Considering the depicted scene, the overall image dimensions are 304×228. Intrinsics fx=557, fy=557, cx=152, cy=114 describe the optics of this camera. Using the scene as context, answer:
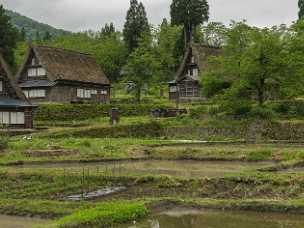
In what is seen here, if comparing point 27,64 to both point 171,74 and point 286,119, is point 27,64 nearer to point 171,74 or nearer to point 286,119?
point 171,74

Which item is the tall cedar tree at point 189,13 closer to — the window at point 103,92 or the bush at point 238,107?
the window at point 103,92

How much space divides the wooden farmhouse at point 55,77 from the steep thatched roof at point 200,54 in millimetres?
10514

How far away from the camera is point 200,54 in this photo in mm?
63562

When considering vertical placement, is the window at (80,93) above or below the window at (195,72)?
below

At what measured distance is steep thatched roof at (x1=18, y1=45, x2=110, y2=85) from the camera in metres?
60.7

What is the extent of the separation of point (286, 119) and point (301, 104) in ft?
10.9

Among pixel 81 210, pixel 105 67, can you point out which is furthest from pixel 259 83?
pixel 105 67

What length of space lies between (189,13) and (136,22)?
7.75 m

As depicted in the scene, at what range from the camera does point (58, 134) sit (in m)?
39.0

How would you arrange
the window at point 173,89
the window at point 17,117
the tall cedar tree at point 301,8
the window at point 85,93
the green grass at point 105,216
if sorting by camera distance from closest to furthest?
the green grass at point 105,216 → the window at point 17,117 → the window at point 85,93 → the window at point 173,89 → the tall cedar tree at point 301,8

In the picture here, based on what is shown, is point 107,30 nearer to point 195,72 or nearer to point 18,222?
point 195,72

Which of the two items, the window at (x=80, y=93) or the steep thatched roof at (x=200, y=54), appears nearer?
the steep thatched roof at (x=200, y=54)

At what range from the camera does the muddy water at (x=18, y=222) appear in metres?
13.9

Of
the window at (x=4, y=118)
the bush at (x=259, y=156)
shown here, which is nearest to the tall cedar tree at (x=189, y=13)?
the window at (x=4, y=118)
